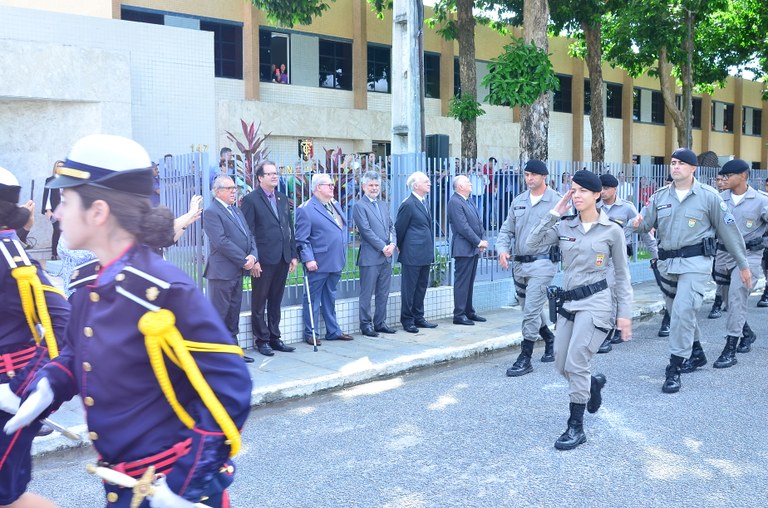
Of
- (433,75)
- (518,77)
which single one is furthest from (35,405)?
(433,75)

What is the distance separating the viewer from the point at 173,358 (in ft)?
7.41

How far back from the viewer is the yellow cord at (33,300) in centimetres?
331

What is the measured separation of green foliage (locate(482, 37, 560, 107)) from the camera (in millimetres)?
12961

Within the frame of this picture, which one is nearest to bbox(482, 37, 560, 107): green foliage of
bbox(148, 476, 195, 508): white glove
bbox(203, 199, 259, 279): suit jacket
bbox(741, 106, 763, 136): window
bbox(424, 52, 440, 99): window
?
bbox(203, 199, 259, 279): suit jacket

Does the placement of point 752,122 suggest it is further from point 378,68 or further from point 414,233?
point 414,233

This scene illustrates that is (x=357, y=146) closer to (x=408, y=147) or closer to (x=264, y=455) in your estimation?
(x=408, y=147)

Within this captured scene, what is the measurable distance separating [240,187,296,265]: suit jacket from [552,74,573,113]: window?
2760cm

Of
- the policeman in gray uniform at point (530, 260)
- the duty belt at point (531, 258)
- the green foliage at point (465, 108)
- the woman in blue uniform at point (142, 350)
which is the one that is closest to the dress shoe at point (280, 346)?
the policeman in gray uniform at point (530, 260)

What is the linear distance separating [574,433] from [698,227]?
2.72 metres

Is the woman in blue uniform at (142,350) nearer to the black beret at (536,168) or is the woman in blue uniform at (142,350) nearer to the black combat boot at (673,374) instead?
the black combat boot at (673,374)

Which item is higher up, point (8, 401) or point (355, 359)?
point (8, 401)

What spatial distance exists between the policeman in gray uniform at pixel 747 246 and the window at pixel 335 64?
18405 mm

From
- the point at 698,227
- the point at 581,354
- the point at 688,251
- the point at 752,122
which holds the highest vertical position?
the point at 752,122

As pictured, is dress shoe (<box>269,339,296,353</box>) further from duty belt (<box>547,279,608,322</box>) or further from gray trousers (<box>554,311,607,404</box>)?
gray trousers (<box>554,311,607,404</box>)
